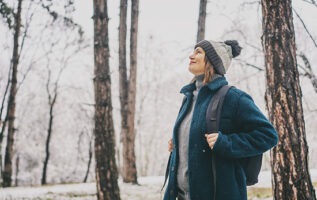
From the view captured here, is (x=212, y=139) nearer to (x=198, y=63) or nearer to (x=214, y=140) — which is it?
(x=214, y=140)

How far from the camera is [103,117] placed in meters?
7.43

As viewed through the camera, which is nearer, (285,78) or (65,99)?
(285,78)

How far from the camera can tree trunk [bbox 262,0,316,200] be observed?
14.7ft

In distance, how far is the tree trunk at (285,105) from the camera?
4.47 m

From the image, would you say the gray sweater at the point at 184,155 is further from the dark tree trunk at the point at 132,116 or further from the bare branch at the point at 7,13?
the bare branch at the point at 7,13

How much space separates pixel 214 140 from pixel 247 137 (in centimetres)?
24

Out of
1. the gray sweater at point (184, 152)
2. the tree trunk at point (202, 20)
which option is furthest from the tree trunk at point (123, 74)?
the gray sweater at point (184, 152)

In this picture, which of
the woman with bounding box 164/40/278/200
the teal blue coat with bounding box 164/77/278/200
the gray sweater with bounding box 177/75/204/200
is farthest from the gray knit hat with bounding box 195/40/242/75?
the teal blue coat with bounding box 164/77/278/200

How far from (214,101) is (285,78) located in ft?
7.86

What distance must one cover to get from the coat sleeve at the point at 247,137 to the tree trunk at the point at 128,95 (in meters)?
12.0

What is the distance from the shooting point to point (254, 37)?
74.6 feet

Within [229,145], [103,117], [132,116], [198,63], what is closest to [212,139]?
[229,145]

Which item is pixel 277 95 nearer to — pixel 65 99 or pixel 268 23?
pixel 268 23

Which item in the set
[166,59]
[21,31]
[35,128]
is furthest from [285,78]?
[35,128]
